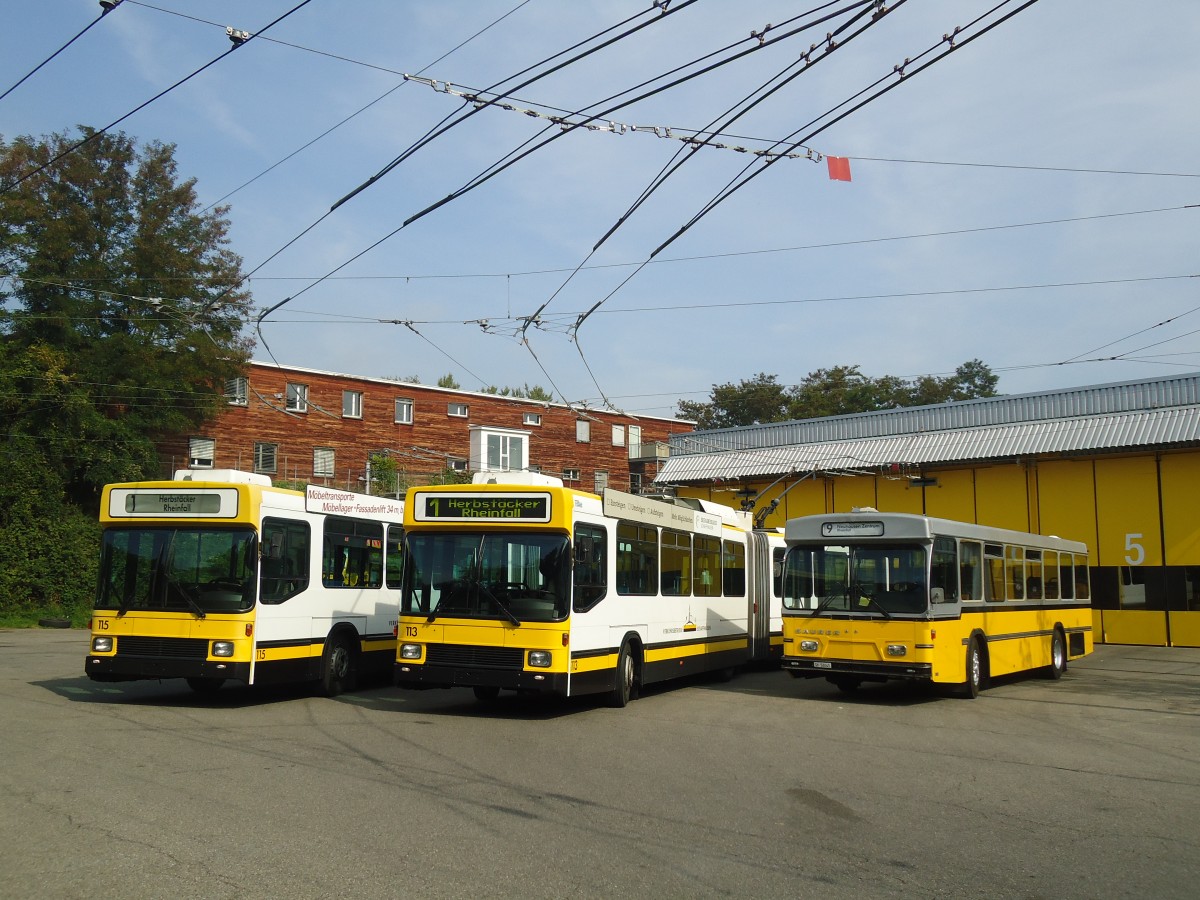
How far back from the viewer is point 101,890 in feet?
19.1

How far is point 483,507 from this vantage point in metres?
13.9

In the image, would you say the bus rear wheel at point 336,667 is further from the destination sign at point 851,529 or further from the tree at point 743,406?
the tree at point 743,406

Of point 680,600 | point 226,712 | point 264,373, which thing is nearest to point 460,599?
point 226,712

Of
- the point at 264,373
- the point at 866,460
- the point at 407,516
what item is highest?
the point at 264,373

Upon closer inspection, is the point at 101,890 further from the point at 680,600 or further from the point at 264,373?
the point at 264,373

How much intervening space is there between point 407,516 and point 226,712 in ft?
11.0

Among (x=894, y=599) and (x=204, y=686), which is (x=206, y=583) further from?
(x=894, y=599)

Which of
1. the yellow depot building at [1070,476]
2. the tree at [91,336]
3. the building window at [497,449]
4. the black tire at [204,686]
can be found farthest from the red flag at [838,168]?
the building window at [497,449]

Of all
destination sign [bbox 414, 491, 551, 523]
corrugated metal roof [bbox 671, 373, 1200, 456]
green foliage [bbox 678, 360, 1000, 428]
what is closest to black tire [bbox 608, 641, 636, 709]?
destination sign [bbox 414, 491, 551, 523]

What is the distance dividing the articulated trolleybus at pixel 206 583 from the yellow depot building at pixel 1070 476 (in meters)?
15.0

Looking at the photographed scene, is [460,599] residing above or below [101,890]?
above

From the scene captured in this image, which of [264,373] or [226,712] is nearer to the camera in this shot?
[226,712]

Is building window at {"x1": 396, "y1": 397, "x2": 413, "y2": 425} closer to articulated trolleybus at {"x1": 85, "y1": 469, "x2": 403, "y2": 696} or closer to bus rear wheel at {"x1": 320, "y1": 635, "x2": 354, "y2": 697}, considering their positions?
bus rear wheel at {"x1": 320, "y1": 635, "x2": 354, "y2": 697}

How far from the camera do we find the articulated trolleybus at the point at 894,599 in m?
15.3
